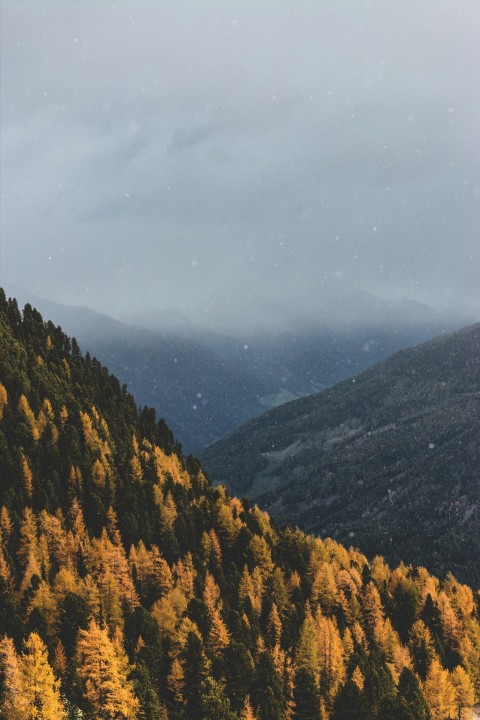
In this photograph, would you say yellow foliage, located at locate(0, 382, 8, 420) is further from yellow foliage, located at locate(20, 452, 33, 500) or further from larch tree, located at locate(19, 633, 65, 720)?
larch tree, located at locate(19, 633, 65, 720)

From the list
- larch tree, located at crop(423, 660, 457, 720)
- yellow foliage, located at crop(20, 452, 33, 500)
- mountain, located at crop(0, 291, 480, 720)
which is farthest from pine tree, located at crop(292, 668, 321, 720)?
yellow foliage, located at crop(20, 452, 33, 500)

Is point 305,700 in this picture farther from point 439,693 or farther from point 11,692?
point 11,692

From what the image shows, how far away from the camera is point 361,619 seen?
118 metres

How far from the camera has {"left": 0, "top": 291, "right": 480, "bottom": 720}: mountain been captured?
240ft

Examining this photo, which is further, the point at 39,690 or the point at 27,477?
Answer: the point at 27,477

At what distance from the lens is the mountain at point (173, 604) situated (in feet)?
240

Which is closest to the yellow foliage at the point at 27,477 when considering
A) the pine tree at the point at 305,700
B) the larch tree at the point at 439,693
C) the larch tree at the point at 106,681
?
the larch tree at the point at 106,681

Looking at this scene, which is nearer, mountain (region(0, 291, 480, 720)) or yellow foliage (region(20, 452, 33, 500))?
mountain (region(0, 291, 480, 720))

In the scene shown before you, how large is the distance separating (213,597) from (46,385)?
3164 inches

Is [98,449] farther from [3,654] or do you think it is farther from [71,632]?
[3,654]

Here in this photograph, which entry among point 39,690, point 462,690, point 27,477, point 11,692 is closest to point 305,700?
point 462,690

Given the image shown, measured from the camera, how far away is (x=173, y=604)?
310 feet

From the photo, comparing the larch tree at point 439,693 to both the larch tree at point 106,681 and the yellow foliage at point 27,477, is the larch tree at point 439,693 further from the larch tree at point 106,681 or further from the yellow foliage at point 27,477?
the yellow foliage at point 27,477

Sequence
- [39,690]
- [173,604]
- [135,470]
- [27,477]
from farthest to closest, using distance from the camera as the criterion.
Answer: [135,470]
[27,477]
[173,604]
[39,690]
